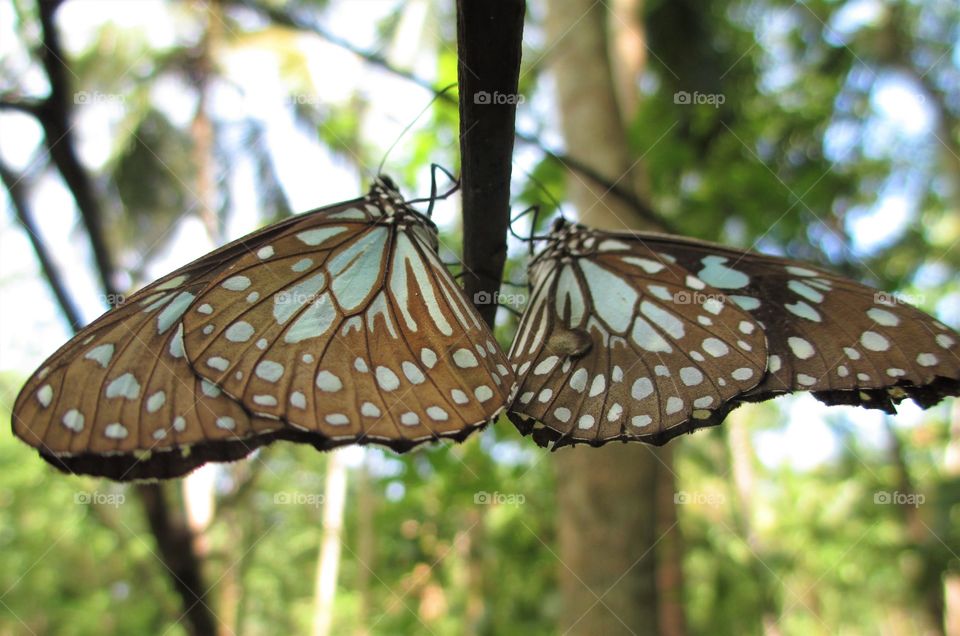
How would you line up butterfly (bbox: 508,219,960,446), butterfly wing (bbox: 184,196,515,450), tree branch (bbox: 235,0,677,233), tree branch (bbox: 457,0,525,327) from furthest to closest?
tree branch (bbox: 235,0,677,233), butterfly (bbox: 508,219,960,446), butterfly wing (bbox: 184,196,515,450), tree branch (bbox: 457,0,525,327)

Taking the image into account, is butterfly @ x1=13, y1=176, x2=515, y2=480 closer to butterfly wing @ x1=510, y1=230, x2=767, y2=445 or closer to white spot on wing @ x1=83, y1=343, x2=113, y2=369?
white spot on wing @ x1=83, y1=343, x2=113, y2=369

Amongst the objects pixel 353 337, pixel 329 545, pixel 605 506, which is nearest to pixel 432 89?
pixel 353 337

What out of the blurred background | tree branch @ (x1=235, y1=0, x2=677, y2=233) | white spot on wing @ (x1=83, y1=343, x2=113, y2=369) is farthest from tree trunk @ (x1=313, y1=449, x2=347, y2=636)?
white spot on wing @ (x1=83, y1=343, x2=113, y2=369)

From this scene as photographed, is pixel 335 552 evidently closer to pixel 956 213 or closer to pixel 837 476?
pixel 837 476

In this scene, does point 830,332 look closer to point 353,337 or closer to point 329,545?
point 353,337

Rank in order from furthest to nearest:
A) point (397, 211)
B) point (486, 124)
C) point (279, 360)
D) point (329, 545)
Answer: point (329, 545) < point (397, 211) < point (279, 360) < point (486, 124)

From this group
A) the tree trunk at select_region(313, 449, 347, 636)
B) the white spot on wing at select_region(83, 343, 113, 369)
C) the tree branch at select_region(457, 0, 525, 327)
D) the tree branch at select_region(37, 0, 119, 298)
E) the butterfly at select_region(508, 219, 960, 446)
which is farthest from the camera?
the tree trunk at select_region(313, 449, 347, 636)

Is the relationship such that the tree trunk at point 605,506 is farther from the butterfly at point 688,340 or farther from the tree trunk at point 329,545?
the tree trunk at point 329,545
